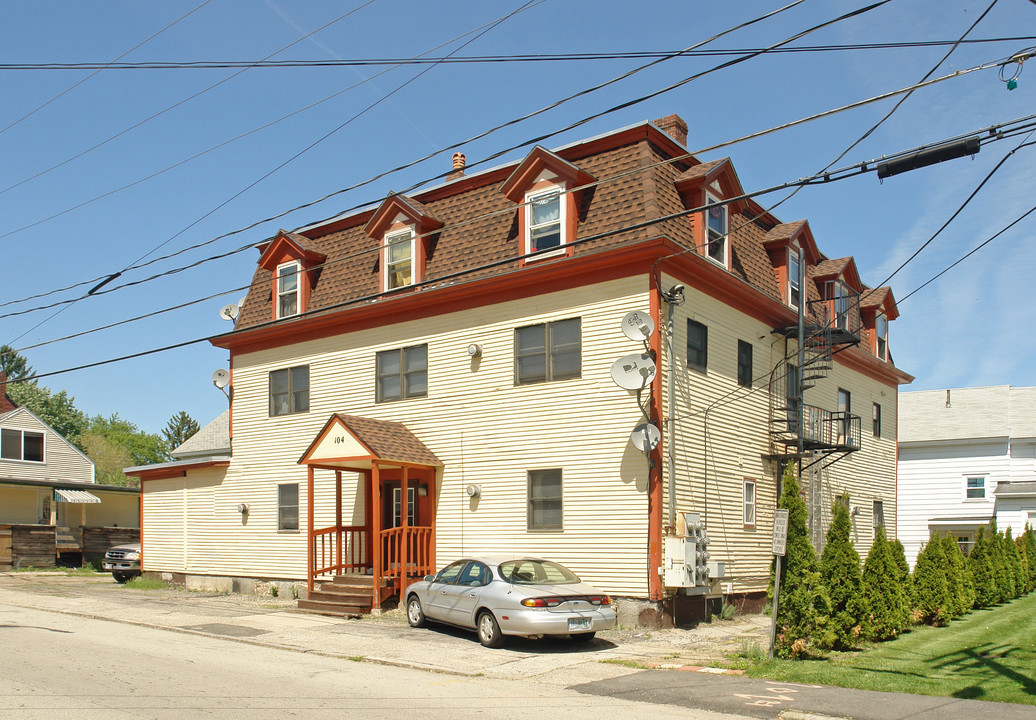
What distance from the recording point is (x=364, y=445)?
18.3 metres

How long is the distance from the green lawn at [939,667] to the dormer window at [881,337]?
12.2m

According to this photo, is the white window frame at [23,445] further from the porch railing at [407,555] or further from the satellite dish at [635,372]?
the satellite dish at [635,372]

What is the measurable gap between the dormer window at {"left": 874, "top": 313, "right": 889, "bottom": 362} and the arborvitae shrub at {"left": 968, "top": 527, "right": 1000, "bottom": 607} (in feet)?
21.5

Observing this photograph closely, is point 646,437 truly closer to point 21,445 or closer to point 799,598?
point 799,598

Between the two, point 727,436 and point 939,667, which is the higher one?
point 727,436

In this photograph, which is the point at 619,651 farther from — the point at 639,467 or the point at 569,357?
the point at 569,357

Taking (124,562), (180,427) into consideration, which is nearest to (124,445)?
(180,427)

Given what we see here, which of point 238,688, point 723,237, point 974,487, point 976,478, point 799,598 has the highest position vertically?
point 723,237

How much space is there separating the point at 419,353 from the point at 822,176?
11.5 meters

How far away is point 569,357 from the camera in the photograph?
705 inches

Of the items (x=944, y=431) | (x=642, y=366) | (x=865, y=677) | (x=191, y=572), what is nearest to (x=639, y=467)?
(x=642, y=366)

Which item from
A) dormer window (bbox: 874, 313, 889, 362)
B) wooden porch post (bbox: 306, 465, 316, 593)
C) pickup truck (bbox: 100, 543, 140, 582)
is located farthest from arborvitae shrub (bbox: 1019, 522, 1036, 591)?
pickup truck (bbox: 100, 543, 140, 582)

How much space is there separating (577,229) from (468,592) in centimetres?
737

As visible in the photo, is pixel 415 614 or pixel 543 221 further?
pixel 543 221
